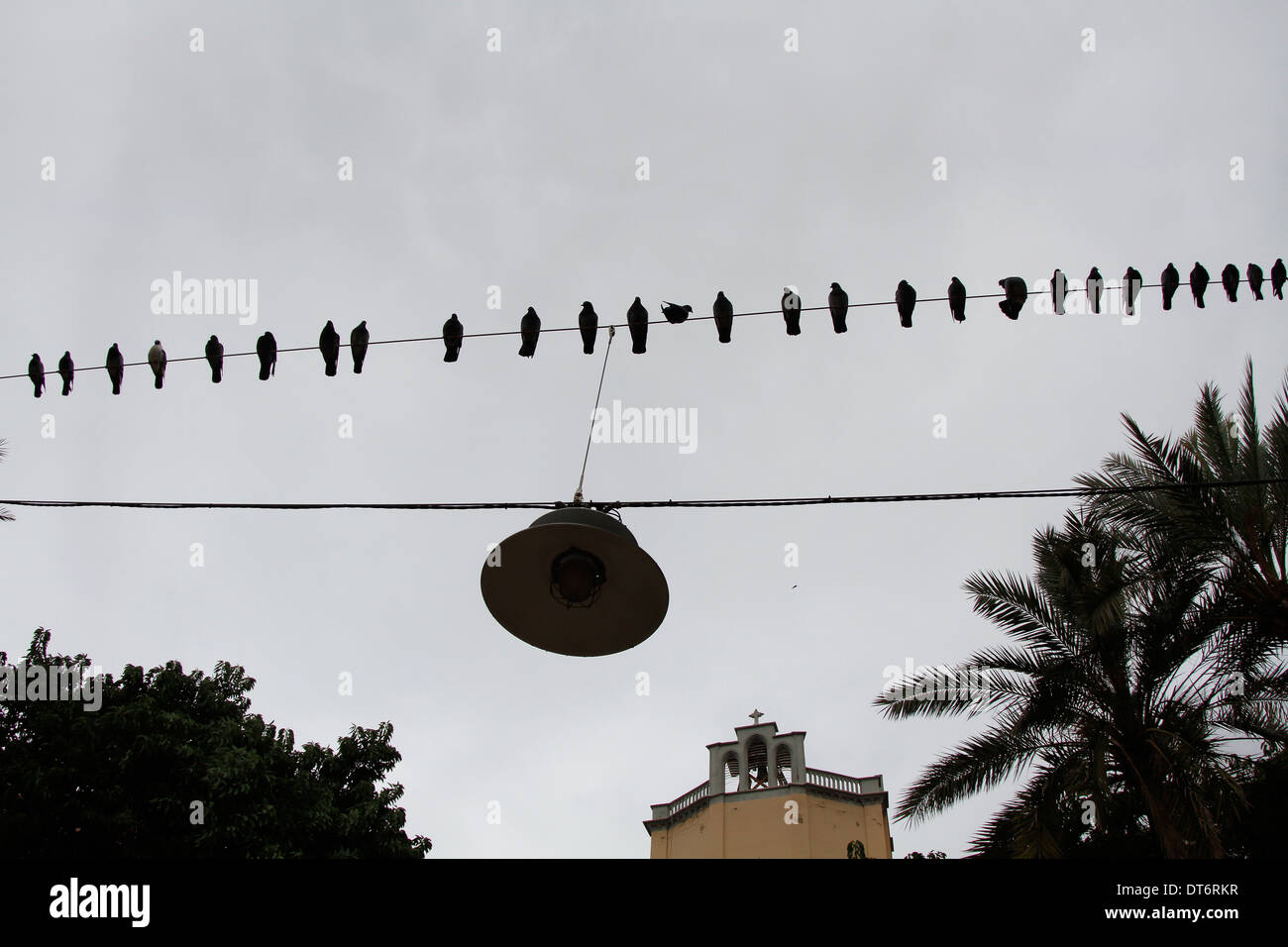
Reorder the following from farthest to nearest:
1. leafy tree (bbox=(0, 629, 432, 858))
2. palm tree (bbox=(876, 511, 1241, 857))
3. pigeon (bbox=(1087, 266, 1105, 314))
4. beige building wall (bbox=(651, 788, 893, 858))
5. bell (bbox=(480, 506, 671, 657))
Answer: beige building wall (bbox=(651, 788, 893, 858)) < leafy tree (bbox=(0, 629, 432, 858)) < palm tree (bbox=(876, 511, 1241, 857)) < pigeon (bbox=(1087, 266, 1105, 314)) < bell (bbox=(480, 506, 671, 657))

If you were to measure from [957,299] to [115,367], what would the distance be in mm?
5497

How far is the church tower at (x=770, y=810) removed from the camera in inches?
1174

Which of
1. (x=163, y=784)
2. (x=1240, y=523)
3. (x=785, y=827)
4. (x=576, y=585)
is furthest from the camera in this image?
(x=785, y=827)

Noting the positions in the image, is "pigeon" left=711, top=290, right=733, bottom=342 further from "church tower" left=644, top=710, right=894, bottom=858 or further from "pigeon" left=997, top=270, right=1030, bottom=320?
"church tower" left=644, top=710, right=894, bottom=858

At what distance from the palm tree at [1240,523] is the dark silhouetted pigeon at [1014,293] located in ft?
12.7

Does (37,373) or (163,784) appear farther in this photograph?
(163,784)

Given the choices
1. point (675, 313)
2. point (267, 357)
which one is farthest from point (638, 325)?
point (267, 357)

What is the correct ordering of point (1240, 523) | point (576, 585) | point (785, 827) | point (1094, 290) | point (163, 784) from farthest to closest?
point (785, 827) → point (163, 784) → point (1240, 523) → point (1094, 290) → point (576, 585)

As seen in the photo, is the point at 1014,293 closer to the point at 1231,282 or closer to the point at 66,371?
the point at 1231,282

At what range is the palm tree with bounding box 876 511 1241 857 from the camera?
34.0 ft

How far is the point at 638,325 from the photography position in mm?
6980

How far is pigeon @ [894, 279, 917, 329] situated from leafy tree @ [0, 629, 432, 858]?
37.6ft

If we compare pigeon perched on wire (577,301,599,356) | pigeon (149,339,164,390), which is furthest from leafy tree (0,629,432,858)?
pigeon perched on wire (577,301,599,356)
